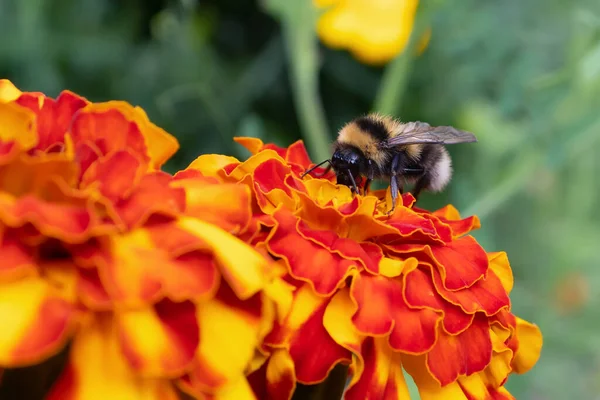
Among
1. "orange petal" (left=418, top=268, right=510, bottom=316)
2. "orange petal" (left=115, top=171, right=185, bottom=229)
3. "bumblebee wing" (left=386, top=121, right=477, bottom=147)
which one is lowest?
"orange petal" (left=418, top=268, right=510, bottom=316)

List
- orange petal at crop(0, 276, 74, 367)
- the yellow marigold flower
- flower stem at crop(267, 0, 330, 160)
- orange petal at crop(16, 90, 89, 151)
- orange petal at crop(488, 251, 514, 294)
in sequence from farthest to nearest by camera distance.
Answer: the yellow marigold flower → flower stem at crop(267, 0, 330, 160) → orange petal at crop(488, 251, 514, 294) → orange petal at crop(16, 90, 89, 151) → orange petal at crop(0, 276, 74, 367)

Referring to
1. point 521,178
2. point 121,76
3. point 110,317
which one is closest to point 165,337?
point 110,317

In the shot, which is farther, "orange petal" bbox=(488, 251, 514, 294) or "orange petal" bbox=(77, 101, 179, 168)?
"orange petal" bbox=(488, 251, 514, 294)

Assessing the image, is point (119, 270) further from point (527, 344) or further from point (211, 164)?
point (527, 344)

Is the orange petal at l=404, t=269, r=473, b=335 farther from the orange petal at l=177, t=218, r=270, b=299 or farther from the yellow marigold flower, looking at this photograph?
the yellow marigold flower

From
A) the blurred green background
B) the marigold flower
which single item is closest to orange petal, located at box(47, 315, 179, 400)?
the marigold flower

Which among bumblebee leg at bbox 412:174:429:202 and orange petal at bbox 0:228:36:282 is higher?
orange petal at bbox 0:228:36:282

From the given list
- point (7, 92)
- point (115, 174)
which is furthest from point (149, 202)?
point (7, 92)
